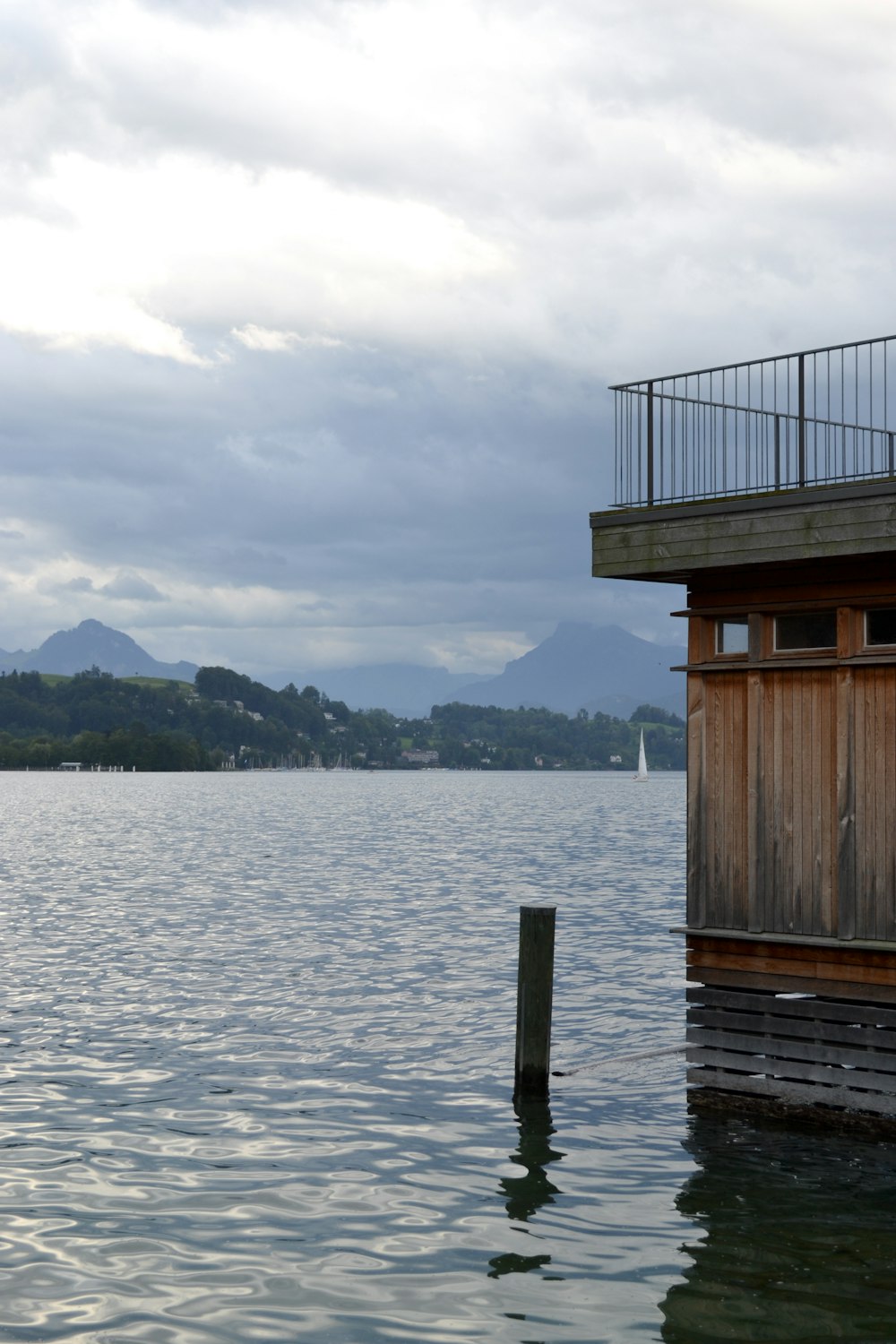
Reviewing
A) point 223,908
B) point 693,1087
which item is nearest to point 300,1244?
point 693,1087

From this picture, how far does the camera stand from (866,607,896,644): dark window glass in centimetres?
1530

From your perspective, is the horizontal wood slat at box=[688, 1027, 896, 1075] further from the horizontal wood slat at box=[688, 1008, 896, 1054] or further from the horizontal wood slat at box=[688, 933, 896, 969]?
the horizontal wood slat at box=[688, 933, 896, 969]

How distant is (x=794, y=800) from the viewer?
15906 mm

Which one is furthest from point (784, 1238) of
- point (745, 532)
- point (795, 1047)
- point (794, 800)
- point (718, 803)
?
point (745, 532)

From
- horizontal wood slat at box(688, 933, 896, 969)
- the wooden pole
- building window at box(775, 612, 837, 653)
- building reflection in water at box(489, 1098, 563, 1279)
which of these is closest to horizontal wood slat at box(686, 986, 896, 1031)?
horizontal wood slat at box(688, 933, 896, 969)

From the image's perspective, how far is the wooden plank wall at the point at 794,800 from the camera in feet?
50.1

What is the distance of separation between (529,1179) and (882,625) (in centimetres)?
645

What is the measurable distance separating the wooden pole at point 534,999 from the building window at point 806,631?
163 inches

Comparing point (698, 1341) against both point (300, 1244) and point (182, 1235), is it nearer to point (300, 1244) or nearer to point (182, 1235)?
point (300, 1244)

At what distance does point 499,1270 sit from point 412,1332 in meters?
1.54

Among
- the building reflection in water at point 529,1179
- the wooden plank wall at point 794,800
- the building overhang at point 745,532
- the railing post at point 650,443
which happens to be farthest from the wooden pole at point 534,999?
the railing post at point 650,443

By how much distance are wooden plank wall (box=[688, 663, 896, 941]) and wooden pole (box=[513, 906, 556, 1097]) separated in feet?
7.05

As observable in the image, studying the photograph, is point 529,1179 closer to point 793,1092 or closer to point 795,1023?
point 793,1092

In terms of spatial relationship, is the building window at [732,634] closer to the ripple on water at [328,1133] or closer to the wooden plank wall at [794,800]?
the wooden plank wall at [794,800]
